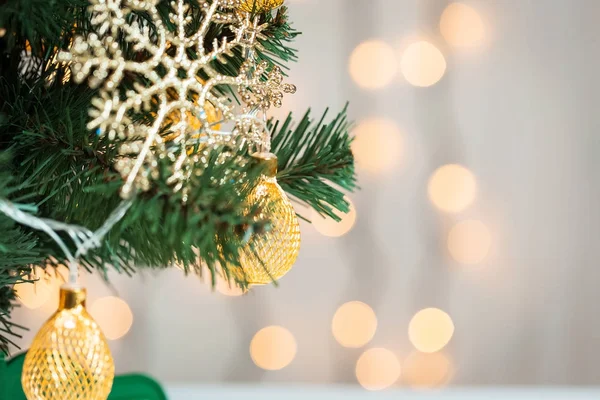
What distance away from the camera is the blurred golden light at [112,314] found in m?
0.91

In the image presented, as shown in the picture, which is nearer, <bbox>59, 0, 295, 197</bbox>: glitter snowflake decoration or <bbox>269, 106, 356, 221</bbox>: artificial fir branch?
<bbox>59, 0, 295, 197</bbox>: glitter snowflake decoration

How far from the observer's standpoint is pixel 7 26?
0.97 ft

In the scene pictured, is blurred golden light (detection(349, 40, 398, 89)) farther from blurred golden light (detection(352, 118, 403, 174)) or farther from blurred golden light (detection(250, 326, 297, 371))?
blurred golden light (detection(250, 326, 297, 371))

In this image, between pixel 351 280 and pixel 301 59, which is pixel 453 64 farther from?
pixel 351 280

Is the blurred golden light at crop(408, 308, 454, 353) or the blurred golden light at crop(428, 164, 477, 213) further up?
the blurred golden light at crop(428, 164, 477, 213)

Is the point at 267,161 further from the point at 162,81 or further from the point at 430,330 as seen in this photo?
the point at 430,330

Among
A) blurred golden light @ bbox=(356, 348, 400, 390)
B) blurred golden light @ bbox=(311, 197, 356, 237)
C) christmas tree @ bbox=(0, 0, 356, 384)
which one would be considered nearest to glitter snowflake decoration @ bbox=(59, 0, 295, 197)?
christmas tree @ bbox=(0, 0, 356, 384)

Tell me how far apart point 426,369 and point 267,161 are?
73 cm

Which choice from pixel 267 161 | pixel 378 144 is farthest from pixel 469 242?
pixel 267 161

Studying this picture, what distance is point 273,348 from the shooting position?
0.94m

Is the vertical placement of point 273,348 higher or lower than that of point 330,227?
lower

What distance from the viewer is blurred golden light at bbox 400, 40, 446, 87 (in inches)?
36.3

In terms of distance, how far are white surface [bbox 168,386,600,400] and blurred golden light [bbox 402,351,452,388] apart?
9 centimetres

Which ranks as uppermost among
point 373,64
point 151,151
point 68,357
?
point 373,64
